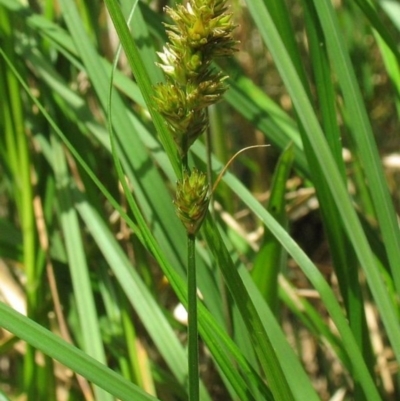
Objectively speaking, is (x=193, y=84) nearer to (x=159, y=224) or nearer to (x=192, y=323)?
(x=192, y=323)

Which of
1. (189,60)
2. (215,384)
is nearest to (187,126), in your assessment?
(189,60)

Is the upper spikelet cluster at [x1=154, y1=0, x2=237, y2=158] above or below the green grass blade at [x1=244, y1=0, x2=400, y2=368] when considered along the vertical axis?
above

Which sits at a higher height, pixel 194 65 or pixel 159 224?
pixel 194 65

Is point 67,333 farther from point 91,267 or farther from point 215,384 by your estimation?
point 215,384

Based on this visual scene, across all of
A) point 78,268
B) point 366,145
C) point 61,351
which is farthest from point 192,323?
point 78,268

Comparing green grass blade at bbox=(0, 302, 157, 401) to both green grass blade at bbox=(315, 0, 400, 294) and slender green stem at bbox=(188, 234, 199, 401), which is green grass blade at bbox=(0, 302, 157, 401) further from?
green grass blade at bbox=(315, 0, 400, 294)

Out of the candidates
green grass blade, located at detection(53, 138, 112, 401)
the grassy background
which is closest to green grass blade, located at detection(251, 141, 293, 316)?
the grassy background

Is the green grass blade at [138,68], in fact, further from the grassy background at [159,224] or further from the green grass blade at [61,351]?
the green grass blade at [61,351]

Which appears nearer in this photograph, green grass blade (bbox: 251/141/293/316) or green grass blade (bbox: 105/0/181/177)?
green grass blade (bbox: 105/0/181/177)

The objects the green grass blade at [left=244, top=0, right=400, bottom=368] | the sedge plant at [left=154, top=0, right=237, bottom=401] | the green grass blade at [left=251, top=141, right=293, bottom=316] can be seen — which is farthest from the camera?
the green grass blade at [left=251, top=141, right=293, bottom=316]
